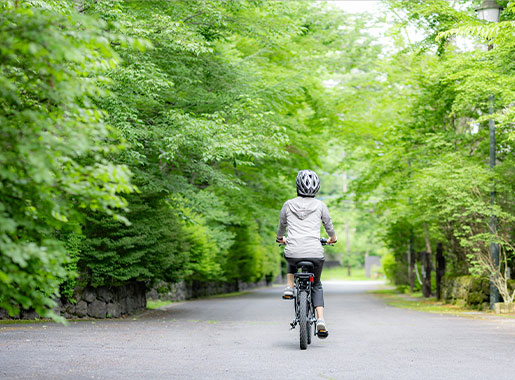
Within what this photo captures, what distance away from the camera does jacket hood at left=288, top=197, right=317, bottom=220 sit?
893 centimetres

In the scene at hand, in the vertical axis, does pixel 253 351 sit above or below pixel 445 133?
below

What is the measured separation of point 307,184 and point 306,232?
66 centimetres

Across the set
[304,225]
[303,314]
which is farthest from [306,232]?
[303,314]

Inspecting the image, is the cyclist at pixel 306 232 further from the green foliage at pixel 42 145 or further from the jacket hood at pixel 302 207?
the green foliage at pixel 42 145

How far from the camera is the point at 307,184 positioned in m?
9.06

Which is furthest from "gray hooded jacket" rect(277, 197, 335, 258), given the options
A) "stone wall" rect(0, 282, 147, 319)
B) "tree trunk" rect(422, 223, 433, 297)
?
"tree trunk" rect(422, 223, 433, 297)

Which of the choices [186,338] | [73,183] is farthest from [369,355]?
[73,183]

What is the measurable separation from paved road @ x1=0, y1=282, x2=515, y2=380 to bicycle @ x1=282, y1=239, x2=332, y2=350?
0.30 meters

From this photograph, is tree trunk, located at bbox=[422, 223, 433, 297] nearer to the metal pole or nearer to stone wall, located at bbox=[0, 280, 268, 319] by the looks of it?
the metal pole

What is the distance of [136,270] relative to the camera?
15.3 m

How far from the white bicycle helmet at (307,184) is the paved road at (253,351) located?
2.09 metres

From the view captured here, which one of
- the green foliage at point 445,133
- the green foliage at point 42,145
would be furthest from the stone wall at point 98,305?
the green foliage at point 42,145

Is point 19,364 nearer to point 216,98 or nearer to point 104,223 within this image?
point 104,223

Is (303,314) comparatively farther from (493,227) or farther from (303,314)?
(493,227)
